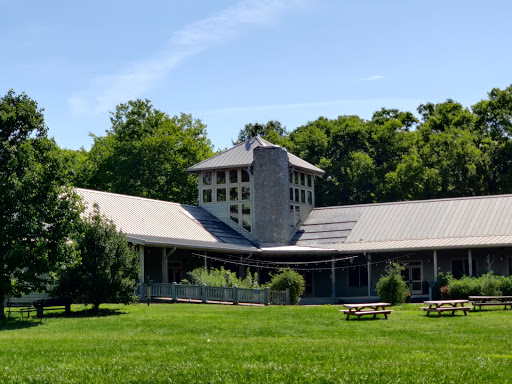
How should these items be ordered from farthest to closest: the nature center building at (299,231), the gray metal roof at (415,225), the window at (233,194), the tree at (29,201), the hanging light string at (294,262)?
the window at (233,194), the hanging light string at (294,262), the gray metal roof at (415,225), the nature center building at (299,231), the tree at (29,201)

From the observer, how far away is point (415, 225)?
1674 inches

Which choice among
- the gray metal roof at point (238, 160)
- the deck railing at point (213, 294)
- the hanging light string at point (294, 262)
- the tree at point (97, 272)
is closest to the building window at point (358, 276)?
the hanging light string at point (294, 262)

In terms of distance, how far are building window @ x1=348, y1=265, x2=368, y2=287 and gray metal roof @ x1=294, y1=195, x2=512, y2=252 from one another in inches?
60.1

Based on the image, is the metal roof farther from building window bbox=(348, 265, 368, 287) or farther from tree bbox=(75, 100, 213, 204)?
tree bbox=(75, 100, 213, 204)

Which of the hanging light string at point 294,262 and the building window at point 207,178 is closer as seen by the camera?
the hanging light string at point 294,262

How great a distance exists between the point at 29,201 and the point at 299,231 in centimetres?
2400

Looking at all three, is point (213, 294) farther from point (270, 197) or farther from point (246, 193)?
point (246, 193)

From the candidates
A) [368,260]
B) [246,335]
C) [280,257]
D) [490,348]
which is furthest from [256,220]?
[490,348]

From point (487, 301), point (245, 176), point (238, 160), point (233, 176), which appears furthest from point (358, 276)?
point (487, 301)

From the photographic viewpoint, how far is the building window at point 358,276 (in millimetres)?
42750

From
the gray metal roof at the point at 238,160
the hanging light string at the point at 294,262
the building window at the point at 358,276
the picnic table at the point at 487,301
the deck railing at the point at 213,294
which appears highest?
the gray metal roof at the point at 238,160

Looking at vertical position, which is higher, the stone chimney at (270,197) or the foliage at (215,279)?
the stone chimney at (270,197)

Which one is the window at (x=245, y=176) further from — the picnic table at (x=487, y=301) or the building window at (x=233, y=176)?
the picnic table at (x=487, y=301)

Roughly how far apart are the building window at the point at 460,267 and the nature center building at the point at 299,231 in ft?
0.17
